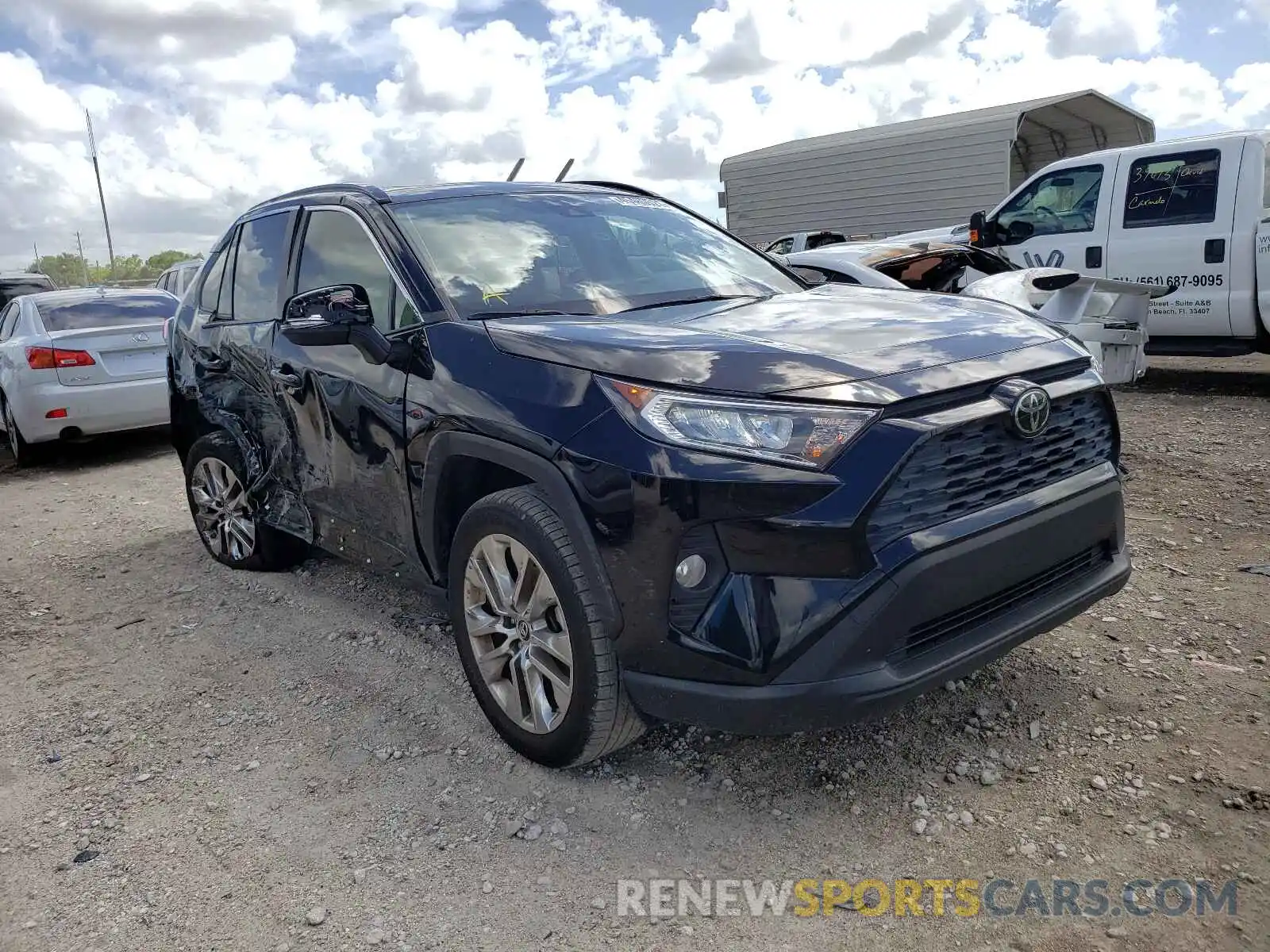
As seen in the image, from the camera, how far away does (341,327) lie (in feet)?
10.4

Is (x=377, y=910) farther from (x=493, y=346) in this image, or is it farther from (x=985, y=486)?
(x=985, y=486)

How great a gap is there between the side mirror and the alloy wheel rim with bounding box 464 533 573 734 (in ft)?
2.55

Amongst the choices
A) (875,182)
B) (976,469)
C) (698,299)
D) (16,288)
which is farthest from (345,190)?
(875,182)

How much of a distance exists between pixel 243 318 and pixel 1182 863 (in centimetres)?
393

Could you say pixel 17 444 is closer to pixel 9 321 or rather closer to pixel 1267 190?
pixel 9 321

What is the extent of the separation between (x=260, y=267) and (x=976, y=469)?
320 centimetres

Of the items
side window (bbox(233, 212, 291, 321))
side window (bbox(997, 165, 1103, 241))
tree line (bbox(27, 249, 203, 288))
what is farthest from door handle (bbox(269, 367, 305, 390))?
tree line (bbox(27, 249, 203, 288))

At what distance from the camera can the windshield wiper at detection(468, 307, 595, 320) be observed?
3.12 meters

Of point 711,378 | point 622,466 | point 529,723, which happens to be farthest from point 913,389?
point 529,723

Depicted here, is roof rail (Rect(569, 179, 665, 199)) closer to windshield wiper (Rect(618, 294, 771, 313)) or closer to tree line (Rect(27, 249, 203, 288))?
windshield wiper (Rect(618, 294, 771, 313))

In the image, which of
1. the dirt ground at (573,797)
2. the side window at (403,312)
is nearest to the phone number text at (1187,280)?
the dirt ground at (573,797)

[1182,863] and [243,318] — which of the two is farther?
[243,318]

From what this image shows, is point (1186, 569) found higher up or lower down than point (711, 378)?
lower down

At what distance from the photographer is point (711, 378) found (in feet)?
8.07
